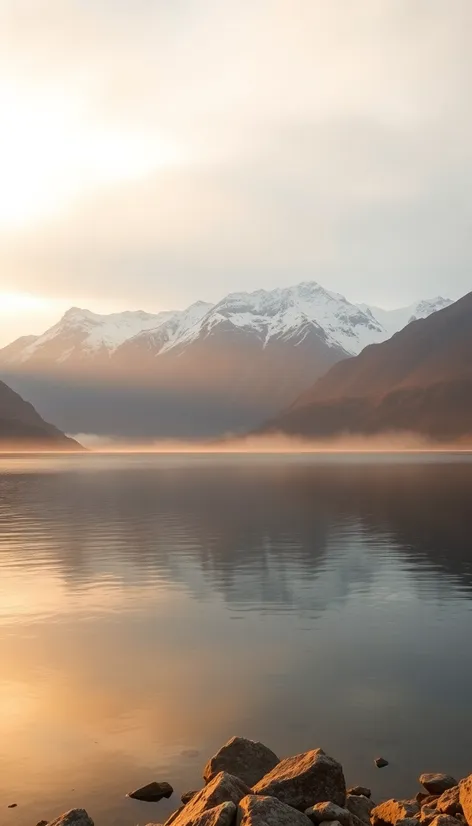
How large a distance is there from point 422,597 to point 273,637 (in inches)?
357

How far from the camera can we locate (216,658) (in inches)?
922

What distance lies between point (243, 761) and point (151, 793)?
6.13ft

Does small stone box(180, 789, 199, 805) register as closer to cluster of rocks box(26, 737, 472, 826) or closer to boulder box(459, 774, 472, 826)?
cluster of rocks box(26, 737, 472, 826)

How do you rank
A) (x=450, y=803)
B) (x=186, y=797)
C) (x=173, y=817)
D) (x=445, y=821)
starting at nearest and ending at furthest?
(x=445, y=821)
(x=450, y=803)
(x=173, y=817)
(x=186, y=797)

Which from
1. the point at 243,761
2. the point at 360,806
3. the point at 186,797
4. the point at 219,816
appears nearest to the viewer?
the point at 219,816

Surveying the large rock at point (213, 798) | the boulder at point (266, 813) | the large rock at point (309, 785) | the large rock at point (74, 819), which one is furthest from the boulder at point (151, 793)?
the boulder at point (266, 813)

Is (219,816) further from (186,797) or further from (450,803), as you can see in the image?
(450,803)

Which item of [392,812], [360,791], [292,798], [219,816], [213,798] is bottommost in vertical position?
[360,791]

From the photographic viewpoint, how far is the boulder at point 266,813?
38.1ft

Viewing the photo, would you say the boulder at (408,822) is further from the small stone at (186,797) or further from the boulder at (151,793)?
the boulder at (151,793)

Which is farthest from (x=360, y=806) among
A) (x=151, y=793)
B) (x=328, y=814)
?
(x=151, y=793)

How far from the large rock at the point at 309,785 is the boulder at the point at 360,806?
37 cm

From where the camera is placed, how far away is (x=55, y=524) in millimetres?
61281

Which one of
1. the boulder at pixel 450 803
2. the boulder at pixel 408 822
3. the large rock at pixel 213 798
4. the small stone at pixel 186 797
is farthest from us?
the small stone at pixel 186 797
